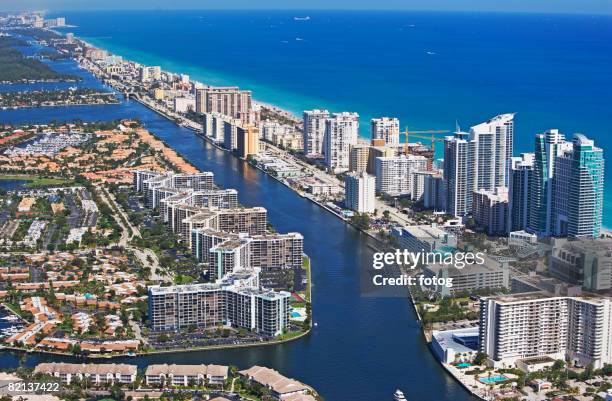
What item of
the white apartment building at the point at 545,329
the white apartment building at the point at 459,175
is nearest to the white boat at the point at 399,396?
the white apartment building at the point at 545,329

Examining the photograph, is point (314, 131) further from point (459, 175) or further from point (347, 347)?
point (347, 347)

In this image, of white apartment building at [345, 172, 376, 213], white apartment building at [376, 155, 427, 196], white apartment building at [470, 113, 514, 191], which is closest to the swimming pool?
white apartment building at [470, 113, 514, 191]

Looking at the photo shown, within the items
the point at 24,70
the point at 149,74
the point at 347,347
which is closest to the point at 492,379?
the point at 347,347

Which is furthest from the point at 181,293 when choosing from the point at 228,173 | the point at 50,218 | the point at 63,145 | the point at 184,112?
the point at 184,112

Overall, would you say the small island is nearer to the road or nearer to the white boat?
the road

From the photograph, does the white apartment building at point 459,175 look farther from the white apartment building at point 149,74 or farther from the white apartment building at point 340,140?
the white apartment building at point 149,74
